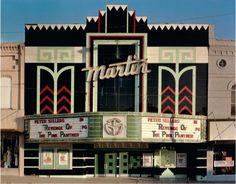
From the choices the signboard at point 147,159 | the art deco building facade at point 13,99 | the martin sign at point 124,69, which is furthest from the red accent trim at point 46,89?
the signboard at point 147,159

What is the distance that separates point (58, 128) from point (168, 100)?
6.83 meters

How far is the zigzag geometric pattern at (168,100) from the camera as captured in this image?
30.1m

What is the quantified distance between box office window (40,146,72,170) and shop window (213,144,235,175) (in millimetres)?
8979

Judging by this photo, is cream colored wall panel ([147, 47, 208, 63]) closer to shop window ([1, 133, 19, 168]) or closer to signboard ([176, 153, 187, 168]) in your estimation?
signboard ([176, 153, 187, 168])

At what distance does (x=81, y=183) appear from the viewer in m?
27.1

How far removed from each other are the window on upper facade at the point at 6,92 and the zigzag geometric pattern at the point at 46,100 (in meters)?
2.15

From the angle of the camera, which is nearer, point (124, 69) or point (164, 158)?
A: point (124, 69)

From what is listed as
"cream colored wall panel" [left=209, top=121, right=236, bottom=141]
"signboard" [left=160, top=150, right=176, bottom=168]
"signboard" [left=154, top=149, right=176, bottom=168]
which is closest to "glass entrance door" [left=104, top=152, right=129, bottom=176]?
"signboard" [left=154, top=149, right=176, bottom=168]

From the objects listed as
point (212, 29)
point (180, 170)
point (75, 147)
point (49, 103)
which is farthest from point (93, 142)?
point (212, 29)

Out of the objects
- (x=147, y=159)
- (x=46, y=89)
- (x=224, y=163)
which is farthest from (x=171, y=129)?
(x=46, y=89)

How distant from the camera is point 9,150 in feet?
103

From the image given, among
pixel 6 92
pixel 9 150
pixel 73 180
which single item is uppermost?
pixel 6 92

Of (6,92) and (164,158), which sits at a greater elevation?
(6,92)

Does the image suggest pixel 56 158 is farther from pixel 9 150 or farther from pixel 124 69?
pixel 124 69
